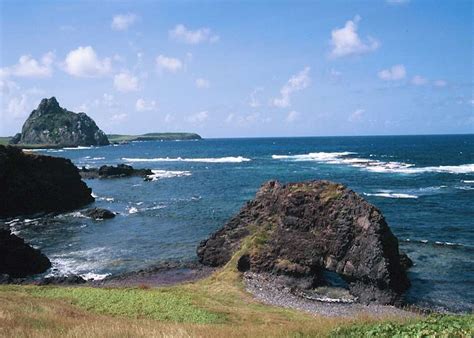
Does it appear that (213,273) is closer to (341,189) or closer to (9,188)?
(341,189)

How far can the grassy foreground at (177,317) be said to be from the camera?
14.0 meters

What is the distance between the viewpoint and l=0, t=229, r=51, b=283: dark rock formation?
4103 centimetres

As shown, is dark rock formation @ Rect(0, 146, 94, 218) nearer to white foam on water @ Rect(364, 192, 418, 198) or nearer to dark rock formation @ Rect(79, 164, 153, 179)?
dark rock formation @ Rect(79, 164, 153, 179)

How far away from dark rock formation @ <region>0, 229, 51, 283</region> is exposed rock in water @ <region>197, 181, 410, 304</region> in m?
14.6

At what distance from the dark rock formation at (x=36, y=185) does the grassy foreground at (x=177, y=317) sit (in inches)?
1630

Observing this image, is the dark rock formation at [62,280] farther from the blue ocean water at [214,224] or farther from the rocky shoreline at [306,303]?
the rocky shoreline at [306,303]

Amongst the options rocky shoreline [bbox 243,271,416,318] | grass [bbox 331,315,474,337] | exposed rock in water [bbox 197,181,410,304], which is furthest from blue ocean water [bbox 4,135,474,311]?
grass [bbox 331,315,474,337]

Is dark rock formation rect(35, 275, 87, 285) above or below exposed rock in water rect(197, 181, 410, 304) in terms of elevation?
below

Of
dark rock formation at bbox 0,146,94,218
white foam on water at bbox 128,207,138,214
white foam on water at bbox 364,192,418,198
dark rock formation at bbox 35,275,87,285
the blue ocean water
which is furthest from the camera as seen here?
white foam on water at bbox 364,192,418,198

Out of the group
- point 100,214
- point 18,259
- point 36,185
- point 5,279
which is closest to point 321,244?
point 5,279

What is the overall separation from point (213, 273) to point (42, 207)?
43.0 metres

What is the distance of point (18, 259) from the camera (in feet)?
137

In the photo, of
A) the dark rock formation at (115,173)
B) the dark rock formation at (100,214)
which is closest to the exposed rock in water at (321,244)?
the dark rock formation at (100,214)

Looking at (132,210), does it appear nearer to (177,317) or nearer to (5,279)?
(5,279)
